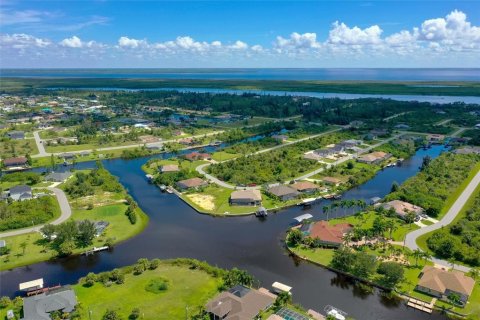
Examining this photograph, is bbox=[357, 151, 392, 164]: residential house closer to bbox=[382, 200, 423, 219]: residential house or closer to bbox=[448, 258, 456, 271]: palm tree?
bbox=[382, 200, 423, 219]: residential house

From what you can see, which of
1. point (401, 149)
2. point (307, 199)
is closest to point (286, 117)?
point (401, 149)

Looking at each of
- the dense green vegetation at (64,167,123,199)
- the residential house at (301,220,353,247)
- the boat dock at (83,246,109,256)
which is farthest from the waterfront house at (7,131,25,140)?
the residential house at (301,220,353,247)

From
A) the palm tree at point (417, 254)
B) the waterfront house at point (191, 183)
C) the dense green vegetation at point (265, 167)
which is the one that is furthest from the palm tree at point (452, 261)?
the waterfront house at point (191, 183)

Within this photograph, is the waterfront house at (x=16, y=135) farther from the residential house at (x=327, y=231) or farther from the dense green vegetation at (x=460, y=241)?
the dense green vegetation at (x=460, y=241)

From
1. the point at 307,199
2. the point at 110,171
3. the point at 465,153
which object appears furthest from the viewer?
the point at 465,153

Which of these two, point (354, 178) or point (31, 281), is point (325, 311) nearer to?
point (31, 281)

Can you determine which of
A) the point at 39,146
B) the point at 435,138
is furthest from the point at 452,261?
the point at 39,146
